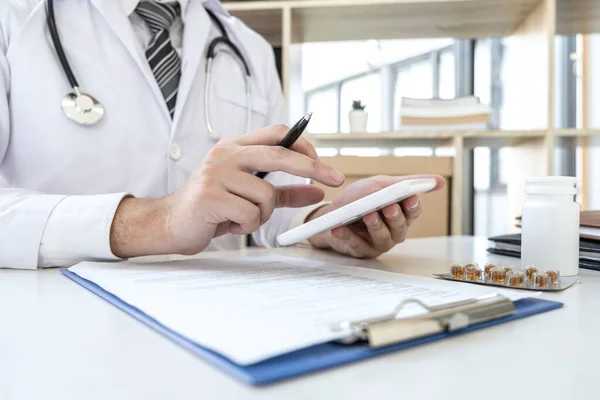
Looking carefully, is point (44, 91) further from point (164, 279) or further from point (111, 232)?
point (164, 279)

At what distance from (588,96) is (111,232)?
2777 mm

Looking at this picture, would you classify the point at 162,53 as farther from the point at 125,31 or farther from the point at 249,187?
the point at 249,187

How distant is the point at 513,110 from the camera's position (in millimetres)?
1904

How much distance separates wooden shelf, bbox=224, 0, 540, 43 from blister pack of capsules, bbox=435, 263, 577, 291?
1.31 metres

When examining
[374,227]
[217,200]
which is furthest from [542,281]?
[217,200]

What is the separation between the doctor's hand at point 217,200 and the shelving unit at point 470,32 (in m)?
1.10

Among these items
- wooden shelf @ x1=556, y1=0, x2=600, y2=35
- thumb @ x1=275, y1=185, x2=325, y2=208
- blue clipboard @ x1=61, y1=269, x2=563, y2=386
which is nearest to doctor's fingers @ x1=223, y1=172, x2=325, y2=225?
thumb @ x1=275, y1=185, x2=325, y2=208

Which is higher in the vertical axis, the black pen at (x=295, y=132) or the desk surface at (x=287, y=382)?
the black pen at (x=295, y=132)

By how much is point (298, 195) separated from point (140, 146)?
341 millimetres

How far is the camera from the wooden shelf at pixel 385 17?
1.68 m

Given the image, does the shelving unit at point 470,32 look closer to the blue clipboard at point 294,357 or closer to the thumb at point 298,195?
the thumb at point 298,195

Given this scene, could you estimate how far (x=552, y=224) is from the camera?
57cm

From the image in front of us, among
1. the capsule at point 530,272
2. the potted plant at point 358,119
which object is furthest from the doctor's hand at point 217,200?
the potted plant at point 358,119

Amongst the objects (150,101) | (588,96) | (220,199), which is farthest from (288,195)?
(588,96)
